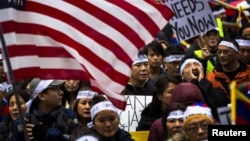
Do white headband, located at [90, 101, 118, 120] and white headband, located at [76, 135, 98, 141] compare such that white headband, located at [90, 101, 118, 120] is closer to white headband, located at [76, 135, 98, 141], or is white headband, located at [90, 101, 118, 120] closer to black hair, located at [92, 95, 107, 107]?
black hair, located at [92, 95, 107, 107]

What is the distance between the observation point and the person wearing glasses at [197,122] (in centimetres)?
1119

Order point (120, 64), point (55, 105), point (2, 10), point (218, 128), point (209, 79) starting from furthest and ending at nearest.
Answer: point (209, 79)
point (55, 105)
point (120, 64)
point (2, 10)
point (218, 128)

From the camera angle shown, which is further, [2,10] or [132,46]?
[132,46]

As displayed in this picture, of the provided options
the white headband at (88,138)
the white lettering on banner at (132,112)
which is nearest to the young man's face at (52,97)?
the white lettering on banner at (132,112)

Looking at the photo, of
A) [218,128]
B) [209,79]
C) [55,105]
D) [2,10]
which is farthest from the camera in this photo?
[209,79]

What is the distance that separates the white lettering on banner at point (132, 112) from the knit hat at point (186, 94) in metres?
1.74

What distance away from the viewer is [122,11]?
12547mm

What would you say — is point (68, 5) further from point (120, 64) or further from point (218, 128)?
point (218, 128)

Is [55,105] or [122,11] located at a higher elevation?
[122,11]

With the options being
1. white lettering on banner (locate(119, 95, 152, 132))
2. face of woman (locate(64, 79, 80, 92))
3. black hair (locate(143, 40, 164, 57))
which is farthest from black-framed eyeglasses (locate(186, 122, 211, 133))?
black hair (locate(143, 40, 164, 57))

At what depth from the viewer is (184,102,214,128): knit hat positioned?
11508mm

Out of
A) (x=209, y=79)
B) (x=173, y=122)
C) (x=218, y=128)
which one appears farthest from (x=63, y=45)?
(x=209, y=79)

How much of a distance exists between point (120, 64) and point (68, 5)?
31.7 inches

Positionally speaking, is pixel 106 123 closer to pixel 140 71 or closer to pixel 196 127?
pixel 196 127
